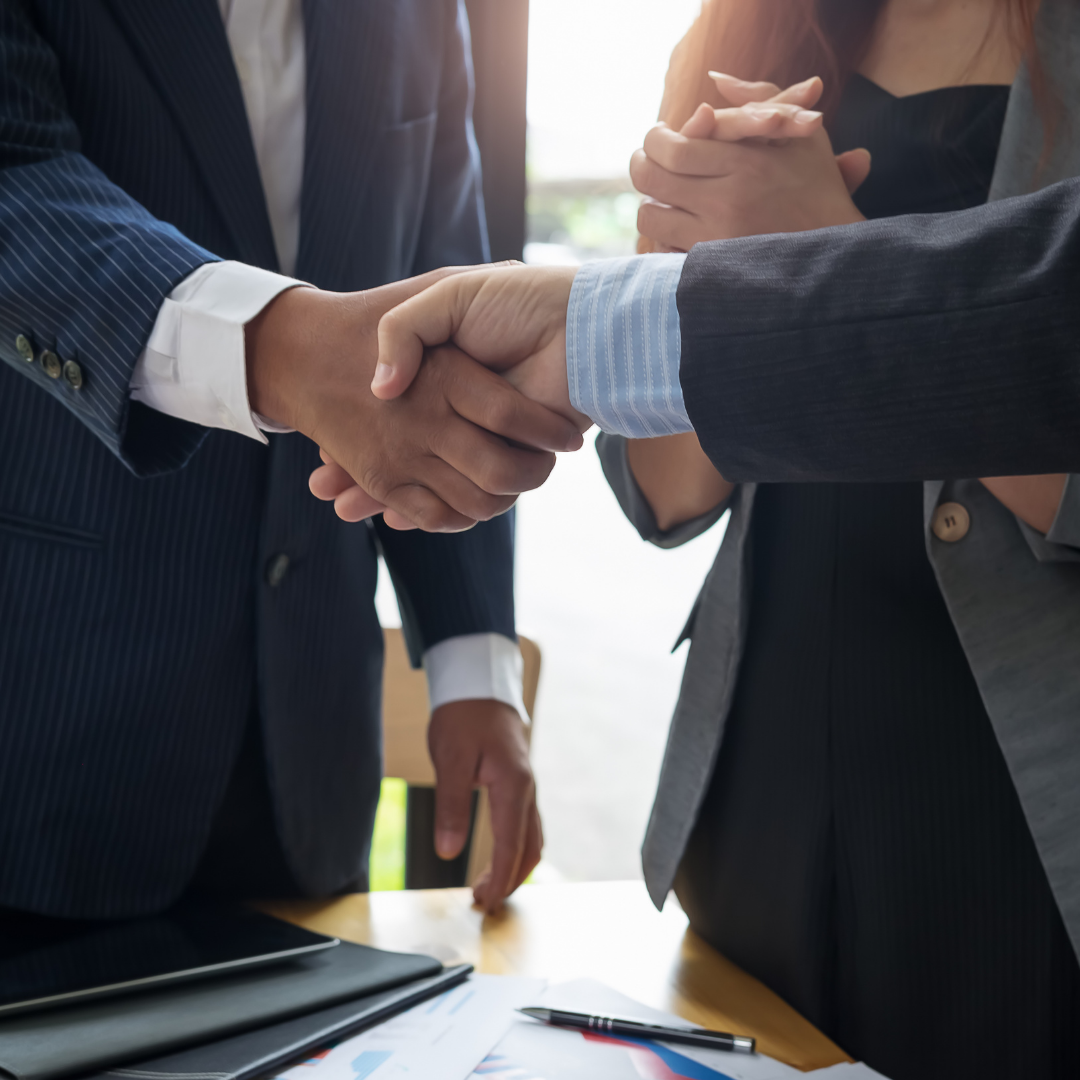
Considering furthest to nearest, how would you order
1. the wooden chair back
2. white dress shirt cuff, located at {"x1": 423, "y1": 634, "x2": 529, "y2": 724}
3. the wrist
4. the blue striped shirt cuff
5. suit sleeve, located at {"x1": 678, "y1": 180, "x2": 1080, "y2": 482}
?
the wooden chair back, white dress shirt cuff, located at {"x1": 423, "y1": 634, "x2": 529, "y2": 724}, the wrist, the blue striped shirt cuff, suit sleeve, located at {"x1": 678, "y1": 180, "x2": 1080, "y2": 482}

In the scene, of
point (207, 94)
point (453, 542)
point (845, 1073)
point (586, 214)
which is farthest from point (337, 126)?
point (586, 214)

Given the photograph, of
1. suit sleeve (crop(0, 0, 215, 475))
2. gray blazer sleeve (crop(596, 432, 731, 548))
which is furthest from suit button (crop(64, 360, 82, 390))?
gray blazer sleeve (crop(596, 432, 731, 548))

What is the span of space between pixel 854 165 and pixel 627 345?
1.28 feet

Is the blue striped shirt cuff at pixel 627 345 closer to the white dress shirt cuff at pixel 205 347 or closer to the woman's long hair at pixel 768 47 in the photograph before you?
the white dress shirt cuff at pixel 205 347

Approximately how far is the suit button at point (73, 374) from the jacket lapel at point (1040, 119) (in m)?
0.79

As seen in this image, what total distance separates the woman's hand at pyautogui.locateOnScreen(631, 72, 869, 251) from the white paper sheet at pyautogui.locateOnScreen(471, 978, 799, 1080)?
705 millimetres

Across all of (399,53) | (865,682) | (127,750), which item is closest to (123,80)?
(399,53)

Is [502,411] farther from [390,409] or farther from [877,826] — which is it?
[877,826]

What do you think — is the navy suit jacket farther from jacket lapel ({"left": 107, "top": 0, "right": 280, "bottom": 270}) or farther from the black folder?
the black folder

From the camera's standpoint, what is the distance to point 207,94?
0.93m

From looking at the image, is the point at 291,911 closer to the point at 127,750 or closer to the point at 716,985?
the point at 127,750

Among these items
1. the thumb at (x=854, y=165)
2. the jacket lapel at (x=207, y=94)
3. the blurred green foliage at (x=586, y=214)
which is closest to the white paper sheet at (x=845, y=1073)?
the thumb at (x=854, y=165)

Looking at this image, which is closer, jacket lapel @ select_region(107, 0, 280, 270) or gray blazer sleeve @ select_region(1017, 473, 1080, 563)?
gray blazer sleeve @ select_region(1017, 473, 1080, 563)

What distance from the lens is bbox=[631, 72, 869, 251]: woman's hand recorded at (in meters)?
0.86
